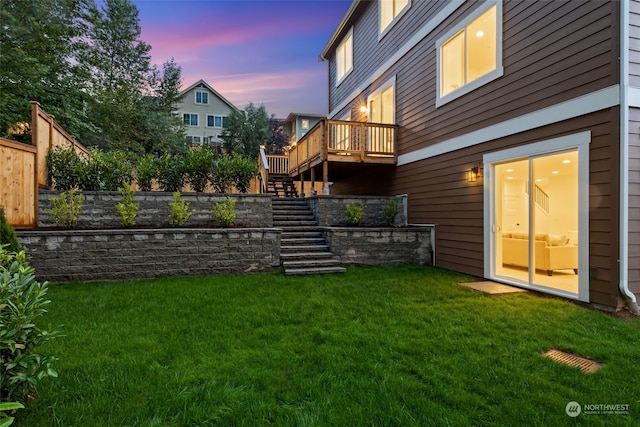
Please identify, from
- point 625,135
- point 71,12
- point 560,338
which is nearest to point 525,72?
point 625,135

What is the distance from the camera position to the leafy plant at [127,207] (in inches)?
250

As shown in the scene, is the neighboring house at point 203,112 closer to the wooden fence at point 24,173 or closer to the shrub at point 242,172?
the shrub at point 242,172

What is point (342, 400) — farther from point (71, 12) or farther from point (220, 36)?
point (71, 12)

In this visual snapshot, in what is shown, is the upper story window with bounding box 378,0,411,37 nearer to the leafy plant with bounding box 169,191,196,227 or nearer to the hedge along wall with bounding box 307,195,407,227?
the hedge along wall with bounding box 307,195,407,227

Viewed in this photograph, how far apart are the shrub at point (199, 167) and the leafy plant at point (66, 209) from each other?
219cm

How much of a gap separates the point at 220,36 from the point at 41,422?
1330 cm

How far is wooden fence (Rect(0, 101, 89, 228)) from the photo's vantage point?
17.9ft

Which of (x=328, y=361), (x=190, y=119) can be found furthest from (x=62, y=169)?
(x=190, y=119)

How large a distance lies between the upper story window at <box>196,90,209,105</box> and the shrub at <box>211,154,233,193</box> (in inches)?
810

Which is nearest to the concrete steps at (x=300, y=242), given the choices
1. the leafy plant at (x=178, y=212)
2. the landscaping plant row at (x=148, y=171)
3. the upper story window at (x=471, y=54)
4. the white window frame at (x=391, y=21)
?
the landscaping plant row at (x=148, y=171)

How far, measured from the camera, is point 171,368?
2564 millimetres

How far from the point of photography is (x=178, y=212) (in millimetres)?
6668

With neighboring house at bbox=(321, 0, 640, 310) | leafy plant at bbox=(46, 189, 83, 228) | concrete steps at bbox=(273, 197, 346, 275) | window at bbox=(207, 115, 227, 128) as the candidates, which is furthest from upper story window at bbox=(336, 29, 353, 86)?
window at bbox=(207, 115, 227, 128)

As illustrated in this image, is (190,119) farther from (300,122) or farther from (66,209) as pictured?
(66,209)
